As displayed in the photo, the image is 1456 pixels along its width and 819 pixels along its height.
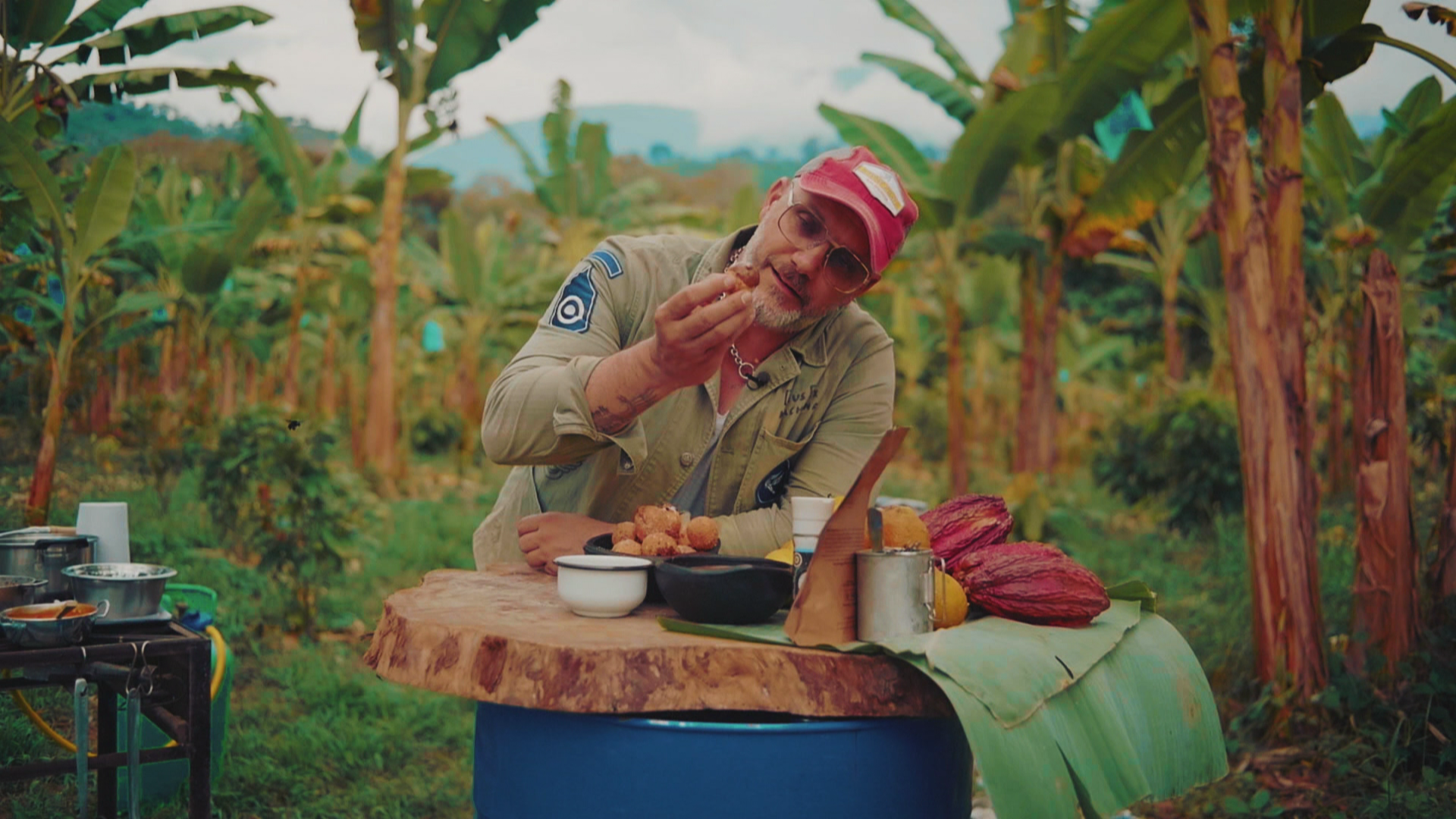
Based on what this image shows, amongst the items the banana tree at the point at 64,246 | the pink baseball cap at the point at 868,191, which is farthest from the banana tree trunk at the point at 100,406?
the pink baseball cap at the point at 868,191

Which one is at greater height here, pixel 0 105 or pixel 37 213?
pixel 0 105

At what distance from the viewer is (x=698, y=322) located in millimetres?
1827

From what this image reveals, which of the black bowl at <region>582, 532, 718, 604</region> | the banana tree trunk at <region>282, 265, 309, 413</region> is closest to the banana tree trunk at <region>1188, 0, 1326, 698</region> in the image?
the black bowl at <region>582, 532, 718, 604</region>

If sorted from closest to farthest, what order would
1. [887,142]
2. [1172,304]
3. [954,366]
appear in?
[887,142] → [954,366] → [1172,304]

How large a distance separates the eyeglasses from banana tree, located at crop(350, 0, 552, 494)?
229 inches

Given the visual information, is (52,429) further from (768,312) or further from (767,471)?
(768,312)

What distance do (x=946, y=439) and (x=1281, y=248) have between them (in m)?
10.6

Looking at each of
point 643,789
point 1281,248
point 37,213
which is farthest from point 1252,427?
point 37,213

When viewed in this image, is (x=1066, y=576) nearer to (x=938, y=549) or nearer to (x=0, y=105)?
(x=938, y=549)

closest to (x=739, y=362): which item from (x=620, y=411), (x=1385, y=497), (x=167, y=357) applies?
(x=620, y=411)

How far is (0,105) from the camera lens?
12.3 feet

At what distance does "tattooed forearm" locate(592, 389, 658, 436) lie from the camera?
6.59ft

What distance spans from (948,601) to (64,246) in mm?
3779

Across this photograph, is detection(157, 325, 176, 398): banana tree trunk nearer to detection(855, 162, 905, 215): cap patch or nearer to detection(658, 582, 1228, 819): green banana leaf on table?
detection(855, 162, 905, 215): cap patch
